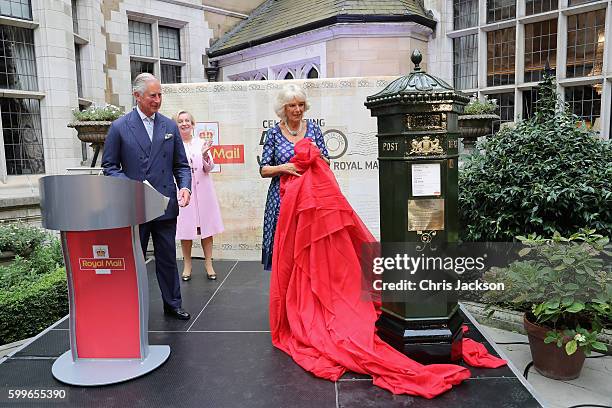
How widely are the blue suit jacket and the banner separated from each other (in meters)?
2.52

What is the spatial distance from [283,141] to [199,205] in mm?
1897

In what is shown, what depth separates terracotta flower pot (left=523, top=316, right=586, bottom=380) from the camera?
323 centimetres

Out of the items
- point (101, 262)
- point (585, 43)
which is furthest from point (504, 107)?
point (101, 262)

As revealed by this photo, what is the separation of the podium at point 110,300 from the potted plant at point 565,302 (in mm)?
2581

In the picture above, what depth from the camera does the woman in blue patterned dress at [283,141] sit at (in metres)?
3.49

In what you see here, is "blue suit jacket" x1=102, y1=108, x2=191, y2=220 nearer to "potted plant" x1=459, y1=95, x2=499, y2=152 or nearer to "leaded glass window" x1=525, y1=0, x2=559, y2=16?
"potted plant" x1=459, y1=95, x2=499, y2=152

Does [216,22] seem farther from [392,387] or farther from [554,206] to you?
[392,387]

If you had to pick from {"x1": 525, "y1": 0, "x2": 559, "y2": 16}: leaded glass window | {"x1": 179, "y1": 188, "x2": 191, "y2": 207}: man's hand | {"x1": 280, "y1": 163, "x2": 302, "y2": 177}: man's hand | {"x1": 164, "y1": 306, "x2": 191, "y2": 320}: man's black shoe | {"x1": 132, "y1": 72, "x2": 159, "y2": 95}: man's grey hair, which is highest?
{"x1": 525, "y1": 0, "x2": 559, "y2": 16}: leaded glass window

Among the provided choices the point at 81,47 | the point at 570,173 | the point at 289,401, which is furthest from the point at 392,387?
the point at 81,47

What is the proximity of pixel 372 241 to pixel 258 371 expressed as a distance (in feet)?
3.92

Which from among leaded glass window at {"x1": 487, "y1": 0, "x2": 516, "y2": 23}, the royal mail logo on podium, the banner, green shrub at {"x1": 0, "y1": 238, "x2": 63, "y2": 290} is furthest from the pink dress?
leaded glass window at {"x1": 487, "y1": 0, "x2": 516, "y2": 23}

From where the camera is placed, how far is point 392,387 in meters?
2.62

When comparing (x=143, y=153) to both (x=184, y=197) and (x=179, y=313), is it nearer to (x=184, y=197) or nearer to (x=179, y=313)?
(x=184, y=197)

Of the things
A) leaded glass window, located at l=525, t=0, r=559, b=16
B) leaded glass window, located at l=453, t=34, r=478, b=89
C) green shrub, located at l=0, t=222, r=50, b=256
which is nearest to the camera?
green shrub, located at l=0, t=222, r=50, b=256
